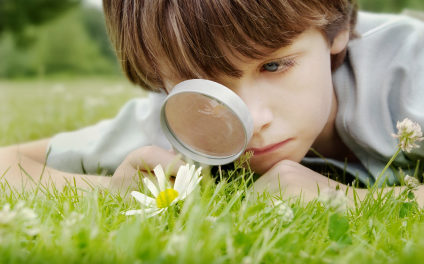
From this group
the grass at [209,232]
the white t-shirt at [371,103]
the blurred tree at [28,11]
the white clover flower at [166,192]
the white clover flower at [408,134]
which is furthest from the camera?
the blurred tree at [28,11]

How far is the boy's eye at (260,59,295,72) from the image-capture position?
1612mm

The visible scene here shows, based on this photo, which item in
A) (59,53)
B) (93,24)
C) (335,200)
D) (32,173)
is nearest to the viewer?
(335,200)

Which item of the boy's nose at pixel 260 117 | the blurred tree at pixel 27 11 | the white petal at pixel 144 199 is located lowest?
the blurred tree at pixel 27 11

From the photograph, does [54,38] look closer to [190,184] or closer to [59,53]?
[59,53]

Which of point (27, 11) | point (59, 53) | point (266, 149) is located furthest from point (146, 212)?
point (59, 53)

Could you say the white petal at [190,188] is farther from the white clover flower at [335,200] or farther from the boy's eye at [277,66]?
the boy's eye at [277,66]

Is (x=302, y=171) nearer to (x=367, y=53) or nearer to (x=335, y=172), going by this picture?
(x=335, y=172)

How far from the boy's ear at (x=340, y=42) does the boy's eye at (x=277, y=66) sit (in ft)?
1.20

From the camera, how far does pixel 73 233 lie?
1048 mm

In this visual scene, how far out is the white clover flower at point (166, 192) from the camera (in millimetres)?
1247

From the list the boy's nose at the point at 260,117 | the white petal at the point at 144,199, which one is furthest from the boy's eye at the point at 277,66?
the white petal at the point at 144,199

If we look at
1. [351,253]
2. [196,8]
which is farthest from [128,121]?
[351,253]

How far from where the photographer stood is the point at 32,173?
186cm

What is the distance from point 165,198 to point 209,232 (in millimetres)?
270
